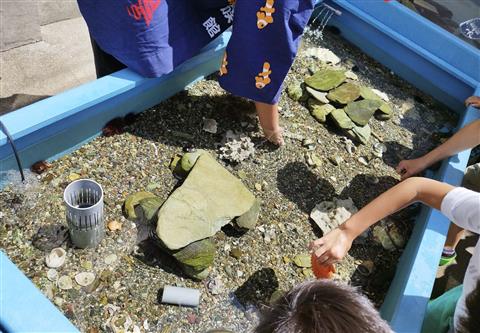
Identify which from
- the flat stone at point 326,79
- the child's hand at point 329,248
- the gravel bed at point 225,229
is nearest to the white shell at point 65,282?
the gravel bed at point 225,229

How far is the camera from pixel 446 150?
2.09 m

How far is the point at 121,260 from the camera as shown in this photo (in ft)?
5.09

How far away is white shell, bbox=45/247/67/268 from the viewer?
148cm

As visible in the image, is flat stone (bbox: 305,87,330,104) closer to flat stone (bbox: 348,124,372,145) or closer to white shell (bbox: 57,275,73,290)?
flat stone (bbox: 348,124,372,145)

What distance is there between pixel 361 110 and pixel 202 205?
103 centimetres

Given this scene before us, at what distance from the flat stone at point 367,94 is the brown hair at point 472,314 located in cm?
133

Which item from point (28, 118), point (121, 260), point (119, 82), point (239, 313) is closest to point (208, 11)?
point (119, 82)

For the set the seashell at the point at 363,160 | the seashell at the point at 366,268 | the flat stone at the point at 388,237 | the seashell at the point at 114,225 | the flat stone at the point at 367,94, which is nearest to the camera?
the seashell at the point at 114,225

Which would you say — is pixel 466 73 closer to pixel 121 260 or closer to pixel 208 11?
pixel 208 11

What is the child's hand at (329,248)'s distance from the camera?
1.44 meters

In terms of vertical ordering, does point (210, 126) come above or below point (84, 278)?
above

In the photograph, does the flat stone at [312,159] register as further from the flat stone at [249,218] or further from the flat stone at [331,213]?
the flat stone at [249,218]

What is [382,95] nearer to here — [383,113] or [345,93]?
[383,113]

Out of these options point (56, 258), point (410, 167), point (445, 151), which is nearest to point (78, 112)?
point (56, 258)
